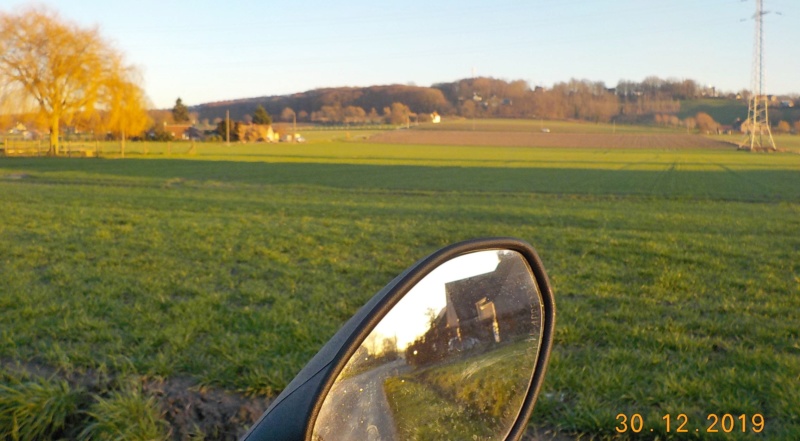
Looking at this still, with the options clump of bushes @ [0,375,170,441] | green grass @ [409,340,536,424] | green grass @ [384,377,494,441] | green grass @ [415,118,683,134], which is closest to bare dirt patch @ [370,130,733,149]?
green grass @ [415,118,683,134]

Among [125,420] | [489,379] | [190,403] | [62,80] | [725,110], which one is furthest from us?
[725,110]

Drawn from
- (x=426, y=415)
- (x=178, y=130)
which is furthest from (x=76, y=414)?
(x=178, y=130)

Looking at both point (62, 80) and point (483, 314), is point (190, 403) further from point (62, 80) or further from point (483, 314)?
point (62, 80)

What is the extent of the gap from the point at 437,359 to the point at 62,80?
63418mm

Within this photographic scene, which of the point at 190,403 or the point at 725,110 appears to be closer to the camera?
the point at 190,403

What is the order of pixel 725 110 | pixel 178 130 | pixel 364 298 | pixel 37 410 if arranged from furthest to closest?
pixel 178 130
pixel 725 110
pixel 364 298
pixel 37 410

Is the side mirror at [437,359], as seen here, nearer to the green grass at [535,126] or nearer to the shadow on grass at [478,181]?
the shadow on grass at [478,181]

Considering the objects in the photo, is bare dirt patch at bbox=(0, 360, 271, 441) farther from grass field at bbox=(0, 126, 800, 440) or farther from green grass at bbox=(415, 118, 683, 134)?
green grass at bbox=(415, 118, 683, 134)

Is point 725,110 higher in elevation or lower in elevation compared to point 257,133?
higher

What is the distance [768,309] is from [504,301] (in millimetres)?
5225

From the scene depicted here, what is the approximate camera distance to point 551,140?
310 ft

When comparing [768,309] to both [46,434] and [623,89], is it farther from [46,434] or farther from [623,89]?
[623,89]

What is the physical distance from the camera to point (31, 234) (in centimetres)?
1039

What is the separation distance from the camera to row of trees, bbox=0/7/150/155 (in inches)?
2180
